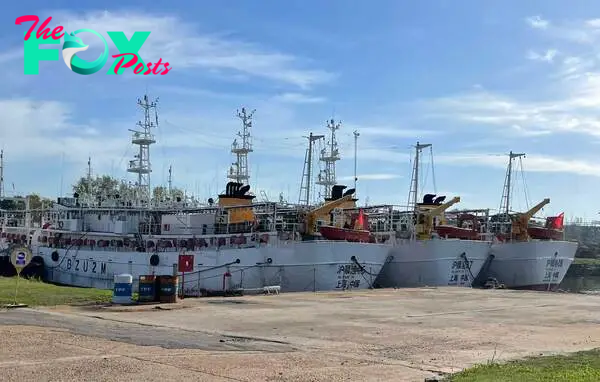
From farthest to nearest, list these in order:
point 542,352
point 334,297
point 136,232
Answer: point 136,232 → point 334,297 → point 542,352

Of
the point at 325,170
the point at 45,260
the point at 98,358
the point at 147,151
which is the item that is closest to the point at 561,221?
the point at 325,170

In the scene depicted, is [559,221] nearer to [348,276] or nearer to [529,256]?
[529,256]

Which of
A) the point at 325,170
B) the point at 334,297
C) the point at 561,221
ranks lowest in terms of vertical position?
the point at 334,297

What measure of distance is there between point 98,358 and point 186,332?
4.90 metres

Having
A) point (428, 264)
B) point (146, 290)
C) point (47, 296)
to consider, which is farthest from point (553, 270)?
point (47, 296)

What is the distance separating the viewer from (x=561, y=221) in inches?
2377

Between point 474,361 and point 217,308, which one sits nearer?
point 474,361

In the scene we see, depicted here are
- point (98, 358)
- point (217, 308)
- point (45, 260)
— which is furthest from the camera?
point (45, 260)

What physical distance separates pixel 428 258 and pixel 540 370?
36572 mm

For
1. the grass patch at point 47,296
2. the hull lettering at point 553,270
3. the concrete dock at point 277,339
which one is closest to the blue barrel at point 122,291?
the concrete dock at point 277,339

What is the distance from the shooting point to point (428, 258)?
47719 millimetres

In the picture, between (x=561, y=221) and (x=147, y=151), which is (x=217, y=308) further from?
(x=561, y=221)

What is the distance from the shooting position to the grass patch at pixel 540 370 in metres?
10.4

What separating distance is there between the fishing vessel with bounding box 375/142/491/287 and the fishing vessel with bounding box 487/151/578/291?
9.93 ft
